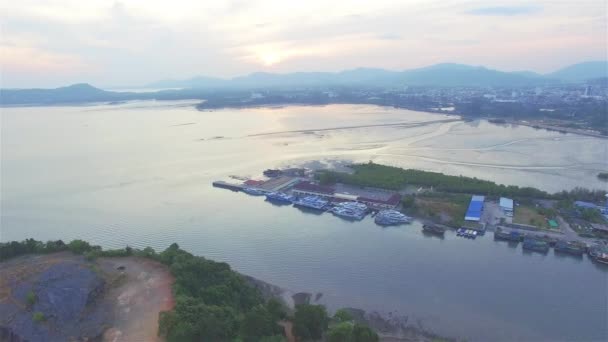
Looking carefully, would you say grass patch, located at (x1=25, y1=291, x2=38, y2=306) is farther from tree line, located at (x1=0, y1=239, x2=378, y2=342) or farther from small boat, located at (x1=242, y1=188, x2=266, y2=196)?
small boat, located at (x1=242, y1=188, x2=266, y2=196)

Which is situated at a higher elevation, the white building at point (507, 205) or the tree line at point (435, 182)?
the tree line at point (435, 182)

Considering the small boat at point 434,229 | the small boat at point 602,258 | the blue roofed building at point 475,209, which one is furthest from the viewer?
the blue roofed building at point 475,209

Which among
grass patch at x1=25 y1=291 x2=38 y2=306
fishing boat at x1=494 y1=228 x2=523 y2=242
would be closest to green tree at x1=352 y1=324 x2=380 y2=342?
grass patch at x1=25 y1=291 x2=38 y2=306

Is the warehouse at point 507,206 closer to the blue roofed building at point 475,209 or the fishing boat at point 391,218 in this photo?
the blue roofed building at point 475,209

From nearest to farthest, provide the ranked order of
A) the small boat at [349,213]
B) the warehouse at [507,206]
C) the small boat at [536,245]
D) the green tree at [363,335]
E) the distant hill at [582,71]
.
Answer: the green tree at [363,335] → the small boat at [536,245] → the warehouse at [507,206] → the small boat at [349,213] → the distant hill at [582,71]

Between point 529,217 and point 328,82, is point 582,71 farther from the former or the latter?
point 529,217

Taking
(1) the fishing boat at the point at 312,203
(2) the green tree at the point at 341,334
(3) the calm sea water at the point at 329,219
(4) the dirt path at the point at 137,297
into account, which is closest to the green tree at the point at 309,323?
(2) the green tree at the point at 341,334
